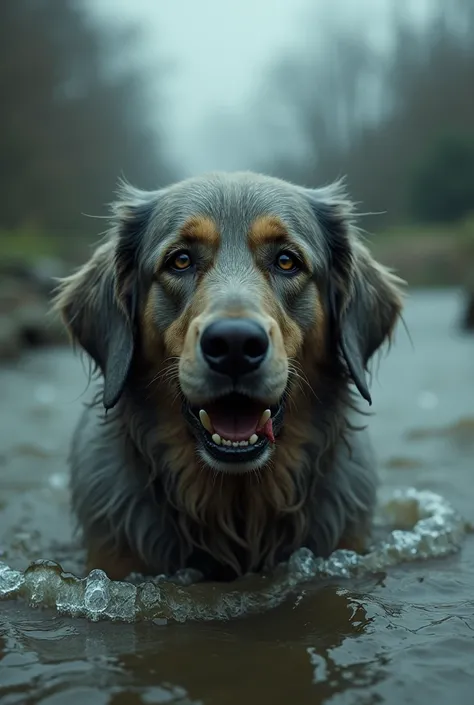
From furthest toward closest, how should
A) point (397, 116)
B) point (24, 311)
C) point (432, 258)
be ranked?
point (397, 116), point (432, 258), point (24, 311)

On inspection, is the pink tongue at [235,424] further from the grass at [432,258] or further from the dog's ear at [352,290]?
the grass at [432,258]

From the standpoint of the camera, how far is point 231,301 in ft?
11.6

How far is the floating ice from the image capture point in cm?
363

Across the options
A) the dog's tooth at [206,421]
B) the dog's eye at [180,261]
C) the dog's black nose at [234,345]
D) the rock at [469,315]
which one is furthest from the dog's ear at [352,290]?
the rock at [469,315]

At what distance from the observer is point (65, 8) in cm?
4247

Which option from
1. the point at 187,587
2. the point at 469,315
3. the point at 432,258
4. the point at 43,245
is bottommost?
the point at 187,587

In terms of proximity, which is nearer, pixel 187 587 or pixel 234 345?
pixel 234 345

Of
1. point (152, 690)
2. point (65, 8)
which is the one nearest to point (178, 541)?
point (152, 690)

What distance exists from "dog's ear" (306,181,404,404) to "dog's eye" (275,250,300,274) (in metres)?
0.35

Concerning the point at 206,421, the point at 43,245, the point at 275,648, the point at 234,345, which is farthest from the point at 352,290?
the point at 43,245

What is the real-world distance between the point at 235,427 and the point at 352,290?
1.25 meters

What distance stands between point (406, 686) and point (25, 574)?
70.6 inches

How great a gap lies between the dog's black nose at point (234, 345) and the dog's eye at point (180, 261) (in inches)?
33.3

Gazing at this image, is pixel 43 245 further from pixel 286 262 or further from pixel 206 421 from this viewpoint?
pixel 206 421
